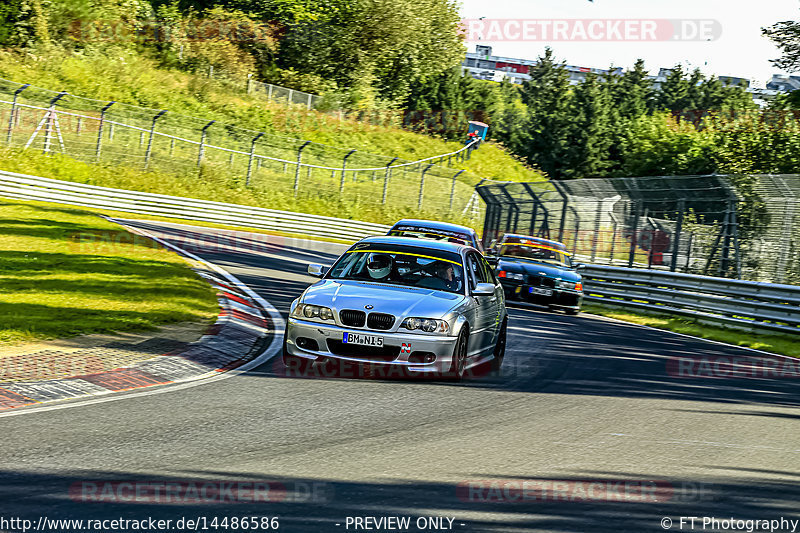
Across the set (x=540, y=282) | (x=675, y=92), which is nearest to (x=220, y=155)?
(x=540, y=282)

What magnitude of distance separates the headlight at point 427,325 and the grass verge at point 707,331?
9297 mm

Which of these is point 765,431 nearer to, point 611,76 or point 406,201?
point 406,201

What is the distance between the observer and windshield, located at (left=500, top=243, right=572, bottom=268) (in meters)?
21.0

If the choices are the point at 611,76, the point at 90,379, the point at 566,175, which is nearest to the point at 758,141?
the point at 90,379

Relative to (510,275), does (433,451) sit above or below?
below

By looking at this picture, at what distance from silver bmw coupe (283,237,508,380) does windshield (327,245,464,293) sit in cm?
1

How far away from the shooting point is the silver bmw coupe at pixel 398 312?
8.93 metres

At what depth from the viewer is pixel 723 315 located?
19953 mm

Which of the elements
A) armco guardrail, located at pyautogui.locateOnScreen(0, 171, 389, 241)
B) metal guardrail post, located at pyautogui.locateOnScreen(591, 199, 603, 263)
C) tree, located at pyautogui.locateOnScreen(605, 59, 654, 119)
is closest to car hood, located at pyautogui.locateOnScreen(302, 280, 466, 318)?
metal guardrail post, located at pyautogui.locateOnScreen(591, 199, 603, 263)

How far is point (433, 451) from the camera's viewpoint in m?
6.49

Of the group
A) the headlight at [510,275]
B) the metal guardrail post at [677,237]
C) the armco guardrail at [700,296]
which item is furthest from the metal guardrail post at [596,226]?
the headlight at [510,275]

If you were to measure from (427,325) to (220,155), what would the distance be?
32300 millimetres

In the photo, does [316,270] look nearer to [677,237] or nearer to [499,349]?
[499,349]

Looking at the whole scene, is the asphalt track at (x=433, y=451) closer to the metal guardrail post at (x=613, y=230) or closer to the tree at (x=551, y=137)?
the metal guardrail post at (x=613, y=230)
